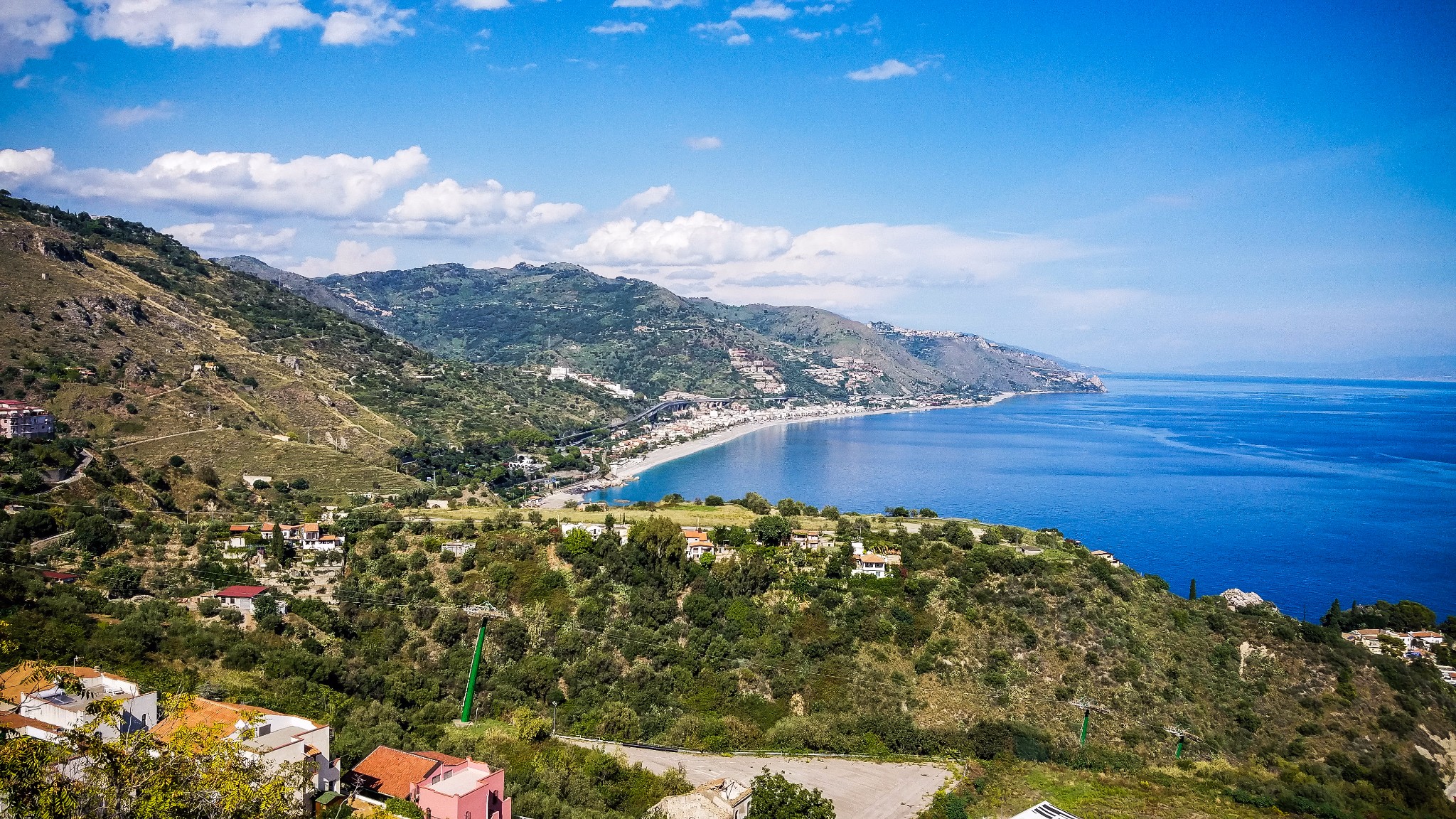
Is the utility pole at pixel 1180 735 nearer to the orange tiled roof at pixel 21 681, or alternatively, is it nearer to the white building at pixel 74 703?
the white building at pixel 74 703

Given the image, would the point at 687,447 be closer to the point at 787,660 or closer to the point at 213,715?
the point at 787,660

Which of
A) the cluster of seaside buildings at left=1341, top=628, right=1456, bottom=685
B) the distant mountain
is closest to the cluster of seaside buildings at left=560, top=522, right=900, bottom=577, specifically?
the cluster of seaside buildings at left=1341, top=628, right=1456, bottom=685

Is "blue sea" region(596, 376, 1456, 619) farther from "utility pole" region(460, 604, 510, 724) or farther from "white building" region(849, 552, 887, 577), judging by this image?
"utility pole" region(460, 604, 510, 724)

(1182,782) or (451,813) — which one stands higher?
(451,813)

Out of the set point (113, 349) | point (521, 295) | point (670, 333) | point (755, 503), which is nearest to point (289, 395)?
point (113, 349)

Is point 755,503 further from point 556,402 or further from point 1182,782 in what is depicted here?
point 556,402

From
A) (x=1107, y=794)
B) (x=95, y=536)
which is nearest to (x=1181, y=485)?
(x=1107, y=794)
